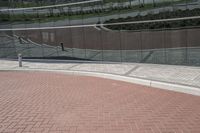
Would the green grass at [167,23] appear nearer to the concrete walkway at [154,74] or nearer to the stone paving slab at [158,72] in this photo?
the concrete walkway at [154,74]

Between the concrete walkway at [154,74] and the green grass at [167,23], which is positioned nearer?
the concrete walkway at [154,74]

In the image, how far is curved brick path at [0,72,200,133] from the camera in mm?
7539

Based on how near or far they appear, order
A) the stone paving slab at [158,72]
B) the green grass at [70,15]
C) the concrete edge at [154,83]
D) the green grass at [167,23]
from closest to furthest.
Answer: the concrete edge at [154,83] < the stone paving slab at [158,72] < the green grass at [167,23] < the green grass at [70,15]

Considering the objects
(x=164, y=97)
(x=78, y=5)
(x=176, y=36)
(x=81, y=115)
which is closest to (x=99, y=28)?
(x=176, y=36)

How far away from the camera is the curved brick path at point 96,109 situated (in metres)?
7.54

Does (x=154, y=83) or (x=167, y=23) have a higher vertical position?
(x=167, y=23)

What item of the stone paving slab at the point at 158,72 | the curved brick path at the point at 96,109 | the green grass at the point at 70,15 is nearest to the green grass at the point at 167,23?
the green grass at the point at 70,15

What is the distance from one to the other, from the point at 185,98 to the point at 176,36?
24.4 ft

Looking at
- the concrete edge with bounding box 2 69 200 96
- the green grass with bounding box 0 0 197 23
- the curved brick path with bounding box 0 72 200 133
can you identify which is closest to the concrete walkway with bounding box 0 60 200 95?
the concrete edge with bounding box 2 69 200 96

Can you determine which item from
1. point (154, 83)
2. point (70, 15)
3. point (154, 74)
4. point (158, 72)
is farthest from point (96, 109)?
point (70, 15)

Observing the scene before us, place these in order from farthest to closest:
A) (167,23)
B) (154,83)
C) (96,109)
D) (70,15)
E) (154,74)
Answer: (70,15) < (167,23) < (154,74) < (154,83) < (96,109)

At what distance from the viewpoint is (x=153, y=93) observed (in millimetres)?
11250

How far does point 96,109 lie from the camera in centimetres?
923

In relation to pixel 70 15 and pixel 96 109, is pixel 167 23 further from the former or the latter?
pixel 96 109
